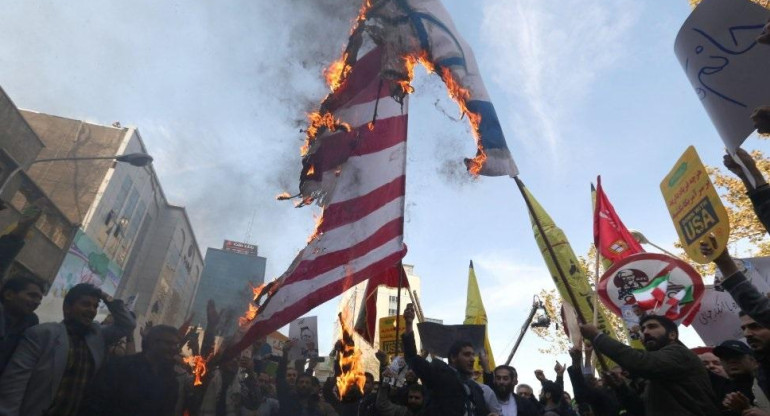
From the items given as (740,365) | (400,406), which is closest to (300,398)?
(400,406)

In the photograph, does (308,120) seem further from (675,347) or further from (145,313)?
(145,313)

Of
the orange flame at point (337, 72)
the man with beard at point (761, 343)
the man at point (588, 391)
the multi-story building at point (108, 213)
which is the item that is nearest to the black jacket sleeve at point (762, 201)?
the man with beard at point (761, 343)

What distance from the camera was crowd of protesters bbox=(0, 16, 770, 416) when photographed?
3.10 meters

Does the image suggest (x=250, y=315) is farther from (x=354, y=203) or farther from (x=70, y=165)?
(x=70, y=165)

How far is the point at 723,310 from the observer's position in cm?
738

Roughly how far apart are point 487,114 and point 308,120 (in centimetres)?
225

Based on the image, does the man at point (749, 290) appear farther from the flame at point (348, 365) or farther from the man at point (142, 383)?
the man at point (142, 383)

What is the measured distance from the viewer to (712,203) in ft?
13.4

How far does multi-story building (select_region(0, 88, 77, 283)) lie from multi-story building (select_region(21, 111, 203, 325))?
1.31 m

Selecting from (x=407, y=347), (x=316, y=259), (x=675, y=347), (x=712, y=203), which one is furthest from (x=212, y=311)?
(x=712, y=203)

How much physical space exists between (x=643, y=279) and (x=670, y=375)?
4.04 metres

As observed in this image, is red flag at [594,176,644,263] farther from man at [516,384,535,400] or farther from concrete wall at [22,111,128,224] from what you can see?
concrete wall at [22,111,128,224]

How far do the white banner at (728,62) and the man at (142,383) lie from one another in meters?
5.16

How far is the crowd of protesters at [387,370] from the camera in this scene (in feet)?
10.2
